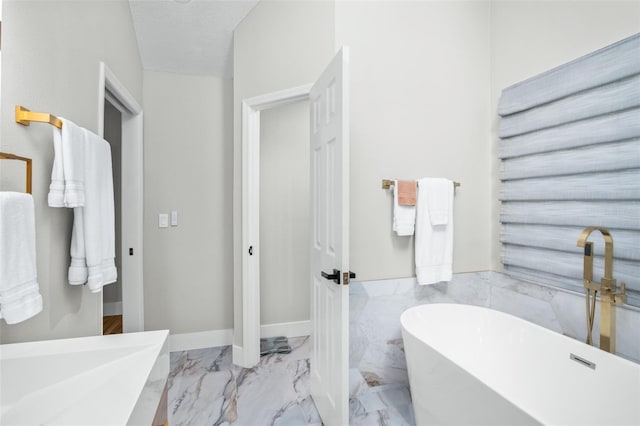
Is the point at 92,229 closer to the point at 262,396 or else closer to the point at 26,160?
the point at 26,160

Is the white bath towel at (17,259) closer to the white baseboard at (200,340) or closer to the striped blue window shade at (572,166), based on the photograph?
the white baseboard at (200,340)

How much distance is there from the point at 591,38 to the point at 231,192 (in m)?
2.57

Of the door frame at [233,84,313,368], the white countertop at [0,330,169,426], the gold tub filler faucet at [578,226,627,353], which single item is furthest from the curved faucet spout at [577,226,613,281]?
the door frame at [233,84,313,368]

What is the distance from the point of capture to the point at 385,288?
2059mm

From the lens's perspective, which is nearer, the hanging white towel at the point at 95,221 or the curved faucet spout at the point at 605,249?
the hanging white towel at the point at 95,221

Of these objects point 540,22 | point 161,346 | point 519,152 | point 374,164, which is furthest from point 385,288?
point 540,22

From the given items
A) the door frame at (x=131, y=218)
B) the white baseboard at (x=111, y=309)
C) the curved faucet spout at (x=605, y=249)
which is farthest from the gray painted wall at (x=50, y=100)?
the curved faucet spout at (x=605, y=249)

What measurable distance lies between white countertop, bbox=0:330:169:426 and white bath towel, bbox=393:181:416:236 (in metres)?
1.41

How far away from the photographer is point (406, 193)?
6.49 feet

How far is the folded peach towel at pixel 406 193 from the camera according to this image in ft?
6.48

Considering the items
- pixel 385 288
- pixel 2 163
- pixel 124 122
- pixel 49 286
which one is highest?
pixel 124 122

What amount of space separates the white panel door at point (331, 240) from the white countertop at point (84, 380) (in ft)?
2.57

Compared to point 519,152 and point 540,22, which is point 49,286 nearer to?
point 519,152

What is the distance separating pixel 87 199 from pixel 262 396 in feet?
5.18
